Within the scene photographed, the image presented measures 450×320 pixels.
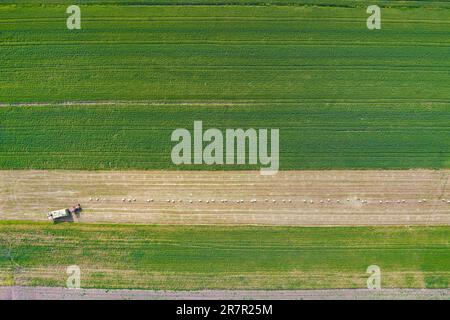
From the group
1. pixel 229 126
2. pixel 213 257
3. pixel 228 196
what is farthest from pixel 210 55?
pixel 213 257

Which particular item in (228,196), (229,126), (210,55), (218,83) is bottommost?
(228,196)

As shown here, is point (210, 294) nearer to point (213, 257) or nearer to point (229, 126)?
point (213, 257)

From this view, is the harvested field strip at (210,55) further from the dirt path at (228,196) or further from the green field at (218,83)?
the dirt path at (228,196)

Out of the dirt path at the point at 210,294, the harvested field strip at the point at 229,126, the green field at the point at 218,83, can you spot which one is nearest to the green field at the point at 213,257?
the dirt path at the point at 210,294

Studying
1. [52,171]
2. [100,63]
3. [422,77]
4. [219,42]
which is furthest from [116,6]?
[422,77]

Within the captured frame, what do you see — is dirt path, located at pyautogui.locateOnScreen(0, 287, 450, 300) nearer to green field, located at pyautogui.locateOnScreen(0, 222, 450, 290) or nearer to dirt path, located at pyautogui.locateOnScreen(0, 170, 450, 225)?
green field, located at pyautogui.locateOnScreen(0, 222, 450, 290)
